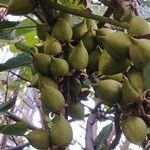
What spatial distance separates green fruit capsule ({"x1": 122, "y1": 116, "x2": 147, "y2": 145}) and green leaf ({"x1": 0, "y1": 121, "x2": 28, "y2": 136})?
0.38m

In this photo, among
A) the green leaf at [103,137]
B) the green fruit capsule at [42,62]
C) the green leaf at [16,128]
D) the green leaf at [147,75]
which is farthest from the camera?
the green leaf at [103,137]

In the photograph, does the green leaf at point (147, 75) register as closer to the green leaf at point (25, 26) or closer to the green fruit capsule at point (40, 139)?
the green fruit capsule at point (40, 139)

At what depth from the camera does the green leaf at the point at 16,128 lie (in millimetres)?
1227

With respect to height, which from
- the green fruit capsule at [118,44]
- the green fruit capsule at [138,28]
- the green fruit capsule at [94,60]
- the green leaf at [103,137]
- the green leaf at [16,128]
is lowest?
the green leaf at [103,137]

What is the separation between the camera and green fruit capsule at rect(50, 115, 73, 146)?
0.98m

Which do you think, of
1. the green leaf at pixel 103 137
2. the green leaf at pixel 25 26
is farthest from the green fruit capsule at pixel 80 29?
the green leaf at pixel 103 137

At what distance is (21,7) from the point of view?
1.05 meters

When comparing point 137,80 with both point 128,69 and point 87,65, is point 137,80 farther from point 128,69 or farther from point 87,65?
point 87,65

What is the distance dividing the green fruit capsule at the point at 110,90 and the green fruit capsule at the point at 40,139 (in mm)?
153

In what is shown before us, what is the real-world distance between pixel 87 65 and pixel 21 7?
20cm

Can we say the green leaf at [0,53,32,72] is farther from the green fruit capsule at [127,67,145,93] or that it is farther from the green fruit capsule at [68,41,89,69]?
the green fruit capsule at [127,67,145,93]

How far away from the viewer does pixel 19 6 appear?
3.44ft

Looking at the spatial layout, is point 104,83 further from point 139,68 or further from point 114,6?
point 114,6

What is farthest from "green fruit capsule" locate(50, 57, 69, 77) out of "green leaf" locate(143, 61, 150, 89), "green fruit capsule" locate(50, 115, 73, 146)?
"green leaf" locate(143, 61, 150, 89)
